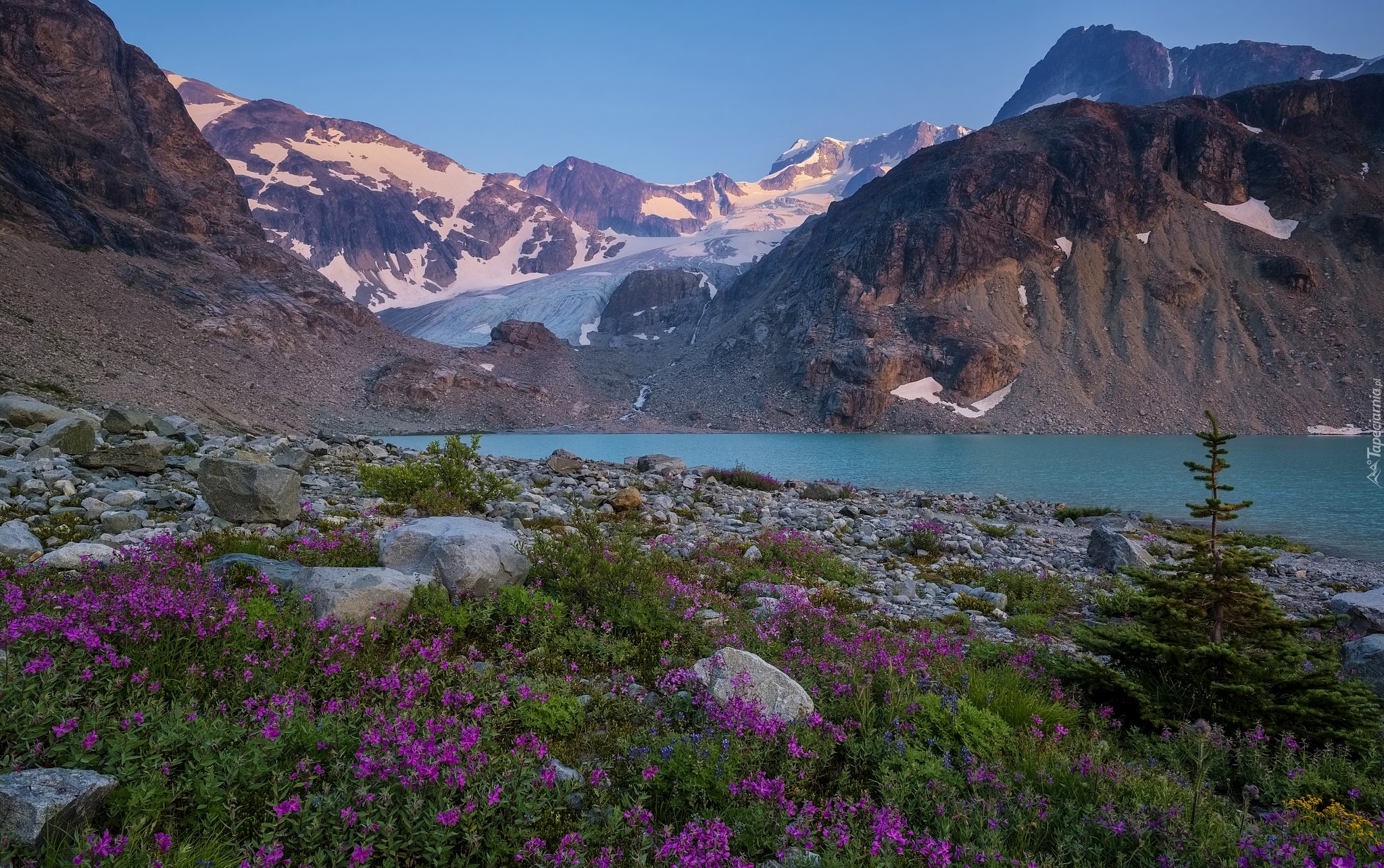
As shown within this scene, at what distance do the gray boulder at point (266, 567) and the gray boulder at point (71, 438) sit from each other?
11.0m

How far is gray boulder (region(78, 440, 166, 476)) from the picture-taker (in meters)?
12.9

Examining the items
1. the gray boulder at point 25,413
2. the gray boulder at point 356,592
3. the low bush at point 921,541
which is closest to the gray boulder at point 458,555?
the gray boulder at point 356,592

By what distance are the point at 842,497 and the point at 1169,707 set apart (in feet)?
66.7

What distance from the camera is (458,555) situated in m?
7.12

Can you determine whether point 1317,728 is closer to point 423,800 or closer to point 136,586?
point 423,800

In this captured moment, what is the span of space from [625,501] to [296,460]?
8.80 m

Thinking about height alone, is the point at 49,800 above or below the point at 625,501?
above

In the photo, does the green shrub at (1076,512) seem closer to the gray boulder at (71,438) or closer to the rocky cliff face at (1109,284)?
the gray boulder at (71,438)

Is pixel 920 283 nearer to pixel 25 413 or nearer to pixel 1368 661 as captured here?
pixel 1368 661

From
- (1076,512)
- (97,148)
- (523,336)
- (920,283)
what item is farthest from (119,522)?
(523,336)

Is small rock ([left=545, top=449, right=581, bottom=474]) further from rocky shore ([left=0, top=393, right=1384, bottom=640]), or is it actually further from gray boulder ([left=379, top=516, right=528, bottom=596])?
gray boulder ([left=379, top=516, right=528, bottom=596])

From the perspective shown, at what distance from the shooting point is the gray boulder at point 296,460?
1620 cm

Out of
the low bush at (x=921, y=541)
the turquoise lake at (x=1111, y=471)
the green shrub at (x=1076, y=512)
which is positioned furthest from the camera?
the turquoise lake at (x=1111, y=471)

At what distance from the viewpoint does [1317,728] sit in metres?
5.32
